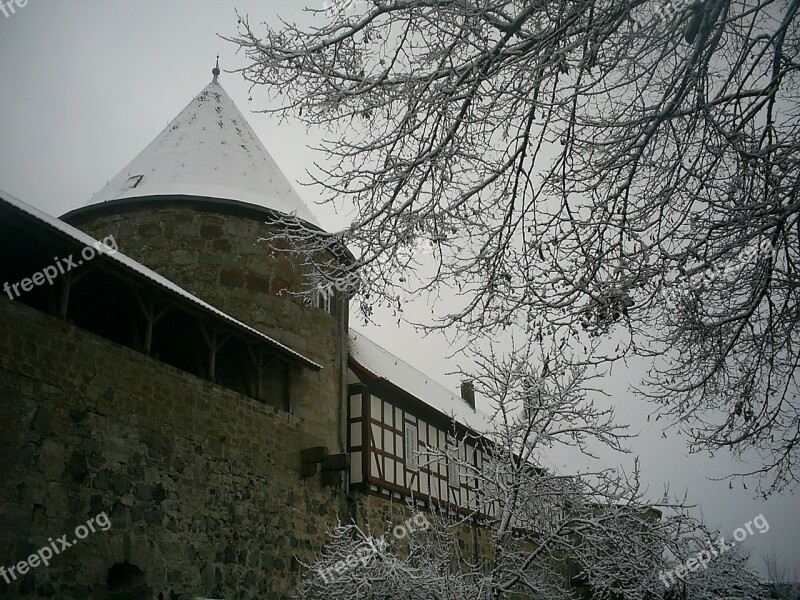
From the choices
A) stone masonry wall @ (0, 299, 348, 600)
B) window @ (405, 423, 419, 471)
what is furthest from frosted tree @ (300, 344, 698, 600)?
window @ (405, 423, 419, 471)

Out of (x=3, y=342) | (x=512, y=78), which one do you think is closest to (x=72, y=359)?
(x=3, y=342)

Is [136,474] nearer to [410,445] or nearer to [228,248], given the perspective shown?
[228,248]

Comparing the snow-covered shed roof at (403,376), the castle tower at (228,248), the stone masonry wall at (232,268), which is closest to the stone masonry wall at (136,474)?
the stone masonry wall at (232,268)

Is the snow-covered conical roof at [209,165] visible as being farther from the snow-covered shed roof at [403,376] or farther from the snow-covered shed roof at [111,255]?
the snow-covered shed roof at [403,376]

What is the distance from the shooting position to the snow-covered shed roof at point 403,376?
58.9ft

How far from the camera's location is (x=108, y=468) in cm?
888

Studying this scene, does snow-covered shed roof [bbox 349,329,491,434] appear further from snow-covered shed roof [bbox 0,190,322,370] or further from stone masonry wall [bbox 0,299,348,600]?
snow-covered shed roof [bbox 0,190,322,370]

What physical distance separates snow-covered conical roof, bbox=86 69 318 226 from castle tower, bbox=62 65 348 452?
0.11 feet

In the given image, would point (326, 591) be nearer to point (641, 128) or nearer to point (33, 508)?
point (33, 508)

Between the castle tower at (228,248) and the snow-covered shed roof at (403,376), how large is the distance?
5.18 ft

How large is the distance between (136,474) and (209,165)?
753cm

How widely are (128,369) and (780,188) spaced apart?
25.6 ft

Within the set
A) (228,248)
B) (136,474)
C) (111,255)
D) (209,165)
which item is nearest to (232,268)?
(228,248)

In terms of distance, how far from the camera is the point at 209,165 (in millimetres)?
15000
